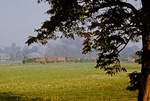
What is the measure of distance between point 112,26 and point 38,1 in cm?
414

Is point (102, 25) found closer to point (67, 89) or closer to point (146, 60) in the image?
point (146, 60)

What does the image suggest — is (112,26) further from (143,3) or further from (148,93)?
(148,93)

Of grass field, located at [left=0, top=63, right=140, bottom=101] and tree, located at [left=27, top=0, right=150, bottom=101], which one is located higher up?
tree, located at [left=27, top=0, right=150, bottom=101]

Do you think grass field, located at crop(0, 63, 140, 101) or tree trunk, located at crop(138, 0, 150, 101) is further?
grass field, located at crop(0, 63, 140, 101)

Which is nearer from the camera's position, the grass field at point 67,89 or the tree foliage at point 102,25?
the tree foliage at point 102,25

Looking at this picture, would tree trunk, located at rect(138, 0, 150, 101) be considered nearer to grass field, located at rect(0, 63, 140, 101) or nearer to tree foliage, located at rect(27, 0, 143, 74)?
tree foliage, located at rect(27, 0, 143, 74)

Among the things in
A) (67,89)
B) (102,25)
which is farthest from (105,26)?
(67,89)

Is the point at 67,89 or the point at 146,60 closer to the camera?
the point at 146,60

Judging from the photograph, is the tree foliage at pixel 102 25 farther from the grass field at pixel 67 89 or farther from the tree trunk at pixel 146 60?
the grass field at pixel 67 89

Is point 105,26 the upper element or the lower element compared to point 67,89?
upper

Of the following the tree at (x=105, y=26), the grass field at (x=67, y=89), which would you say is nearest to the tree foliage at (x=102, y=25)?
the tree at (x=105, y=26)

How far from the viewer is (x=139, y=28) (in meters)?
13.2

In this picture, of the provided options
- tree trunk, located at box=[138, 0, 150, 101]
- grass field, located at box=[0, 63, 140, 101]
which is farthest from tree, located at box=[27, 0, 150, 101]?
grass field, located at box=[0, 63, 140, 101]

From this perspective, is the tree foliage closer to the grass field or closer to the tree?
the tree
